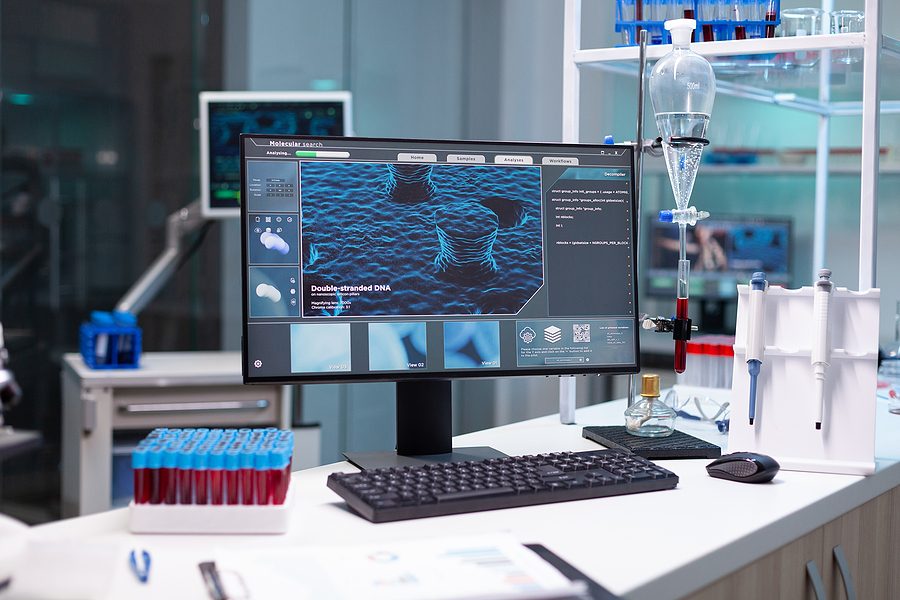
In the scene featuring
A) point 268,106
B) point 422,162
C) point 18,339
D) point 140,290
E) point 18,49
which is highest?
point 18,49

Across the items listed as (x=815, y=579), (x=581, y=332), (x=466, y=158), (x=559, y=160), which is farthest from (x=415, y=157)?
(x=815, y=579)

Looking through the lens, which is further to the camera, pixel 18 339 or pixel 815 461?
pixel 18 339

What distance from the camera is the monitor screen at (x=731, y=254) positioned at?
360 cm

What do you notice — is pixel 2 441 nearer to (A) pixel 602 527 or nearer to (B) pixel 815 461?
(A) pixel 602 527

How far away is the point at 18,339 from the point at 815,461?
273cm

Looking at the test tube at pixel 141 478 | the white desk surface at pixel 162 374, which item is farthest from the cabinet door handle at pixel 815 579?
the white desk surface at pixel 162 374

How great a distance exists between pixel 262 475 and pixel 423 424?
13.6 inches

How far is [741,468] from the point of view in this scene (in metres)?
1.08

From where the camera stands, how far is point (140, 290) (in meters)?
2.72

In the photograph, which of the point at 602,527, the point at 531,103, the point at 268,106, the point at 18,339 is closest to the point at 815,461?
the point at 602,527

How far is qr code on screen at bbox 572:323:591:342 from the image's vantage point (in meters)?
1.17

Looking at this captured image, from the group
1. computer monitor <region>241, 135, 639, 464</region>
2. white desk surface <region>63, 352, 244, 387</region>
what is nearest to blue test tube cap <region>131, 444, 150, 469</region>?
computer monitor <region>241, 135, 639, 464</region>

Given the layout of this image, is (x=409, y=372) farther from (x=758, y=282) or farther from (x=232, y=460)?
(x=758, y=282)

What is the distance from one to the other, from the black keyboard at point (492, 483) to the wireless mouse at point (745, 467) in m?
0.10
